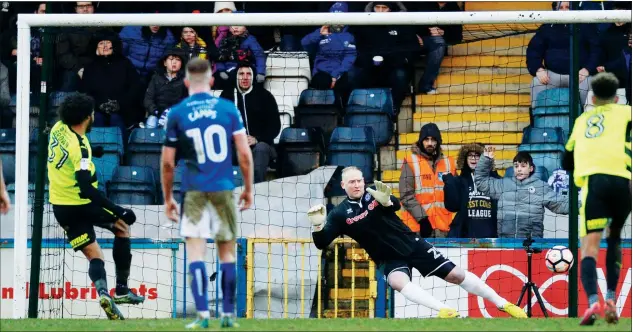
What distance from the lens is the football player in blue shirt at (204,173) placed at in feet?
29.1

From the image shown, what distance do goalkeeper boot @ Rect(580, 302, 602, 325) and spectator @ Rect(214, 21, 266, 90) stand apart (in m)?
6.94

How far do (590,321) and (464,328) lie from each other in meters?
0.96

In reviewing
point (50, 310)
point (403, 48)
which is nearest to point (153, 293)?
point (50, 310)

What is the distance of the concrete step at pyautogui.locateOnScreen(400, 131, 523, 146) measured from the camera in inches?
634

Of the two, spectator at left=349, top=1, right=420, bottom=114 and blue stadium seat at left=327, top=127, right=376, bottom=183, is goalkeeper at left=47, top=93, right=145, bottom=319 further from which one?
spectator at left=349, top=1, right=420, bottom=114

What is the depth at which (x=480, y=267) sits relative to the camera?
13156 mm

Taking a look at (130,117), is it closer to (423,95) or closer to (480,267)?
(423,95)

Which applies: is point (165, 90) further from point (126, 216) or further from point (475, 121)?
point (126, 216)

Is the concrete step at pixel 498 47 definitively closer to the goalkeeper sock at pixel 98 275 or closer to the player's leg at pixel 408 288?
the player's leg at pixel 408 288

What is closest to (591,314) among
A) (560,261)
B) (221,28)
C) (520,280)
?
(560,261)

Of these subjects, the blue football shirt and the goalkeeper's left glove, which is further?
the goalkeeper's left glove

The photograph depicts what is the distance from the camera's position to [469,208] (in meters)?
13.6

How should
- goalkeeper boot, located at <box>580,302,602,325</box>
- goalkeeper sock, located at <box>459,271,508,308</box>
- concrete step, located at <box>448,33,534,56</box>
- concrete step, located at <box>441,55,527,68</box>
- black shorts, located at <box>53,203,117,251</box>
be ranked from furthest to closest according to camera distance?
concrete step, located at <box>448,33,534,56</box> → concrete step, located at <box>441,55,527,68</box> → goalkeeper sock, located at <box>459,271,508,308</box> → black shorts, located at <box>53,203,117,251</box> → goalkeeper boot, located at <box>580,302,602,325</box>

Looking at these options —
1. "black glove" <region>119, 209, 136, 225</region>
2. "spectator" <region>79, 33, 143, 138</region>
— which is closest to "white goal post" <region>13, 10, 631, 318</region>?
"black glove" <region>119, 209, 136, 225</region>
